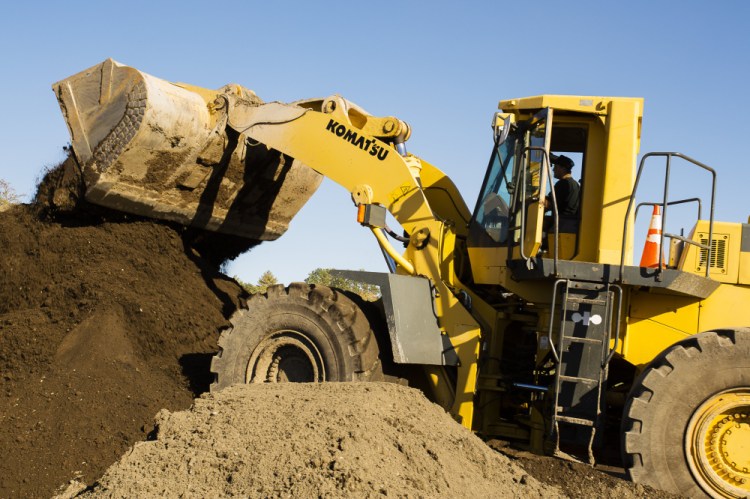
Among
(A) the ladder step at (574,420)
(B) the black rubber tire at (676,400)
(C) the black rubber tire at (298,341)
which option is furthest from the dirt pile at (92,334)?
(B) the black rubber tire at (676,400)

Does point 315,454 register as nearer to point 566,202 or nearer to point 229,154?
point 566,202

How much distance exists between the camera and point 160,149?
9.23 m

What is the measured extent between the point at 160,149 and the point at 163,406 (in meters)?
2.77

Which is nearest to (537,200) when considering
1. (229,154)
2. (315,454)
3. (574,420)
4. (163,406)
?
(574,420)

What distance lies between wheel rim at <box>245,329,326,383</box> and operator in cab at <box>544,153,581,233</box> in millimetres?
2428

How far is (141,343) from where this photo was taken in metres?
8.91

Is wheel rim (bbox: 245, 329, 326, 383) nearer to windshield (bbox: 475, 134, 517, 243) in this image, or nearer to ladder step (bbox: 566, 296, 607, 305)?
windshield (bbox: 475, 134, 517, 243)

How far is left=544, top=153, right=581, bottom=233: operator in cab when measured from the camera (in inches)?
296

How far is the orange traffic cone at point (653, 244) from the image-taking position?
695 centimetres

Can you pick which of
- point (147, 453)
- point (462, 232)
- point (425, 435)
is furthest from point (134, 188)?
point (425, 435)

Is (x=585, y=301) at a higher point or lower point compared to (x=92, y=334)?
higher

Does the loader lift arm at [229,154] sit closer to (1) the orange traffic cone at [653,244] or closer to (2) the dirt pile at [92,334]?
(2) the dirt pile at [92,334]

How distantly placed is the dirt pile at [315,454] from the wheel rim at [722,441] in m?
1.11

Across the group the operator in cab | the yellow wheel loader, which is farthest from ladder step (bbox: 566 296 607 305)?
the operator in cab
